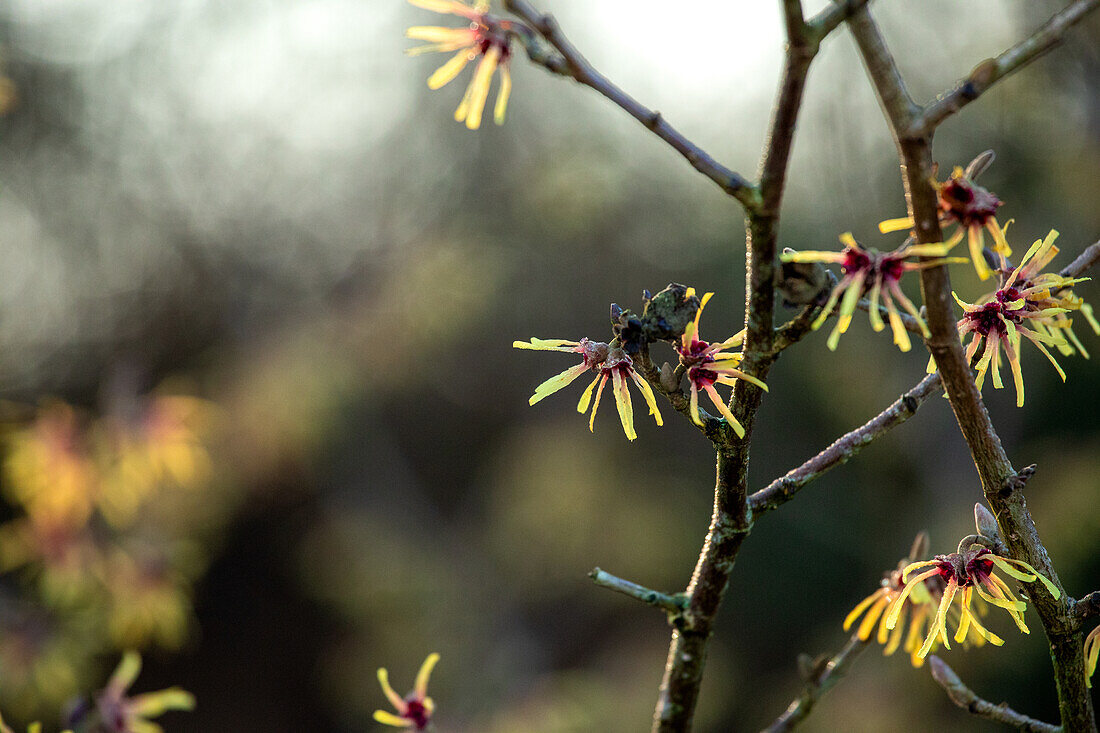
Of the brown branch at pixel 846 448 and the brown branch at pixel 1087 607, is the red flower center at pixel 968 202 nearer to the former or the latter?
the brown branch at pixel 846 448

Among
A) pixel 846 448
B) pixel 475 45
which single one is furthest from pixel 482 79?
pixel 846 448

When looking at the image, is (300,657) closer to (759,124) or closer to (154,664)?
(154,664)

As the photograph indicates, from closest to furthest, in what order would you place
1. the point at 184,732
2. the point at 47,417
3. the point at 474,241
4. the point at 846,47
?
1. the point at 47,417
2. the point at 846,47
3. the point at 474,241
4. the point at 184,732

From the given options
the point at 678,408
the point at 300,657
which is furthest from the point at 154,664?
the point at 678,408

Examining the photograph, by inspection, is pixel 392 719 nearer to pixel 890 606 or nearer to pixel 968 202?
pixel 890 606

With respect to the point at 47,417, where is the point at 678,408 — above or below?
below

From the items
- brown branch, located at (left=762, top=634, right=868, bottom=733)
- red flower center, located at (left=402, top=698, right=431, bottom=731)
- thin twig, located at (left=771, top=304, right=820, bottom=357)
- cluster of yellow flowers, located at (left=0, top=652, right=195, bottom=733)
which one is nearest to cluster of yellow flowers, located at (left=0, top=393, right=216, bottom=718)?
cluster of yellow flowers, located at (left=0, top=652, right=195, bottom=733)
